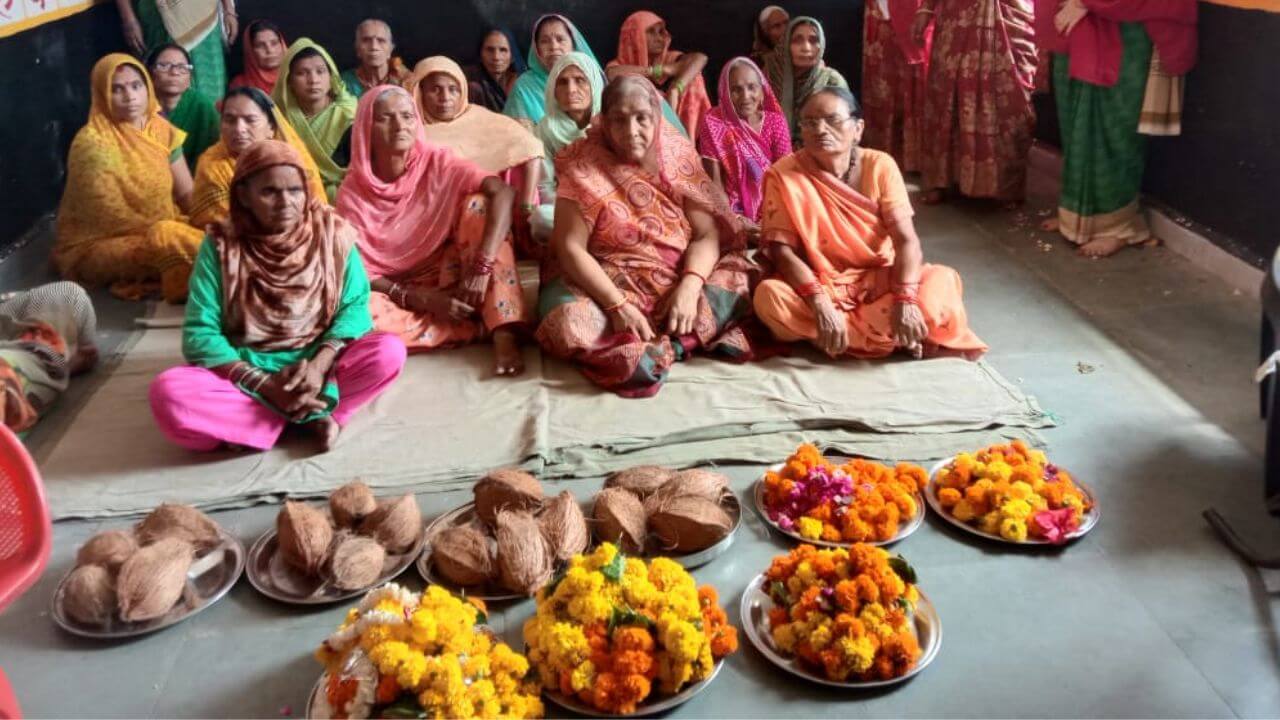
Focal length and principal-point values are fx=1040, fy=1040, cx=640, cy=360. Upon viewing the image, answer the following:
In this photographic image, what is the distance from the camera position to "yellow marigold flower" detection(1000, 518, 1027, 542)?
2.59 meters

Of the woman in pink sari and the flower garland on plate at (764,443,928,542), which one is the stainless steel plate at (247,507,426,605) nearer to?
the flower garland on plate at (764,443,928,542)

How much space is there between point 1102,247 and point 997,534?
2797 millimetres

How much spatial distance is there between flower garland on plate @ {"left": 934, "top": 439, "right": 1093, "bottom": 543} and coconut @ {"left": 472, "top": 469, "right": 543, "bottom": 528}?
108 centimetres

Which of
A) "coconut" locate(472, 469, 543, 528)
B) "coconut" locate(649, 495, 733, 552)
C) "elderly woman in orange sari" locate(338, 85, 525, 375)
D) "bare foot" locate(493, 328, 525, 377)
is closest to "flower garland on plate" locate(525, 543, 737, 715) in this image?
"coconut" locate(649, 495, 733, 552)

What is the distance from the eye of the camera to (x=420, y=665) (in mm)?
1855

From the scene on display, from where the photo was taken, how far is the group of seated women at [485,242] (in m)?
3.32

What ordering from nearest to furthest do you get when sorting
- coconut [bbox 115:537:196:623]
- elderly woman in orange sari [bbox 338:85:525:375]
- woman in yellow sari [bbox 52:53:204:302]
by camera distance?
coconut [bbox 115:537:196:623] < elderly woman in orange sari [bbox 338:85:525:375] < woman in yellow sari [bbox 52:53:204:302]

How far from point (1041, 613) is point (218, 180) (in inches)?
146

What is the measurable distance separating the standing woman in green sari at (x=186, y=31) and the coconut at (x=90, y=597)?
464cm

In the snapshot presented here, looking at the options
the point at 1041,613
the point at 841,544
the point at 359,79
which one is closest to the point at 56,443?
the point at 841,544

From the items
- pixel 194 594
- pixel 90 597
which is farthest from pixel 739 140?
pixel 90 597

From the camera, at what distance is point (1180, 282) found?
4.50 meters

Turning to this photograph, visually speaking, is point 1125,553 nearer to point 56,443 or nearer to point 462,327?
point 462,327

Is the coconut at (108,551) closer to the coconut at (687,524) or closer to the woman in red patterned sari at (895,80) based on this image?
the coconut at (687,524)
